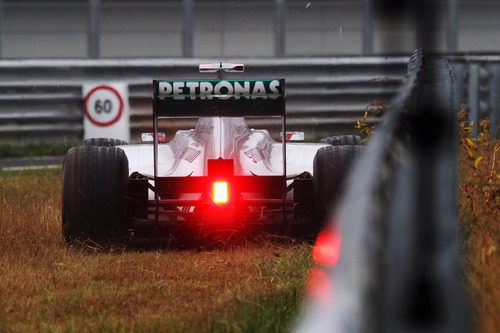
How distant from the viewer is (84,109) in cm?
1438

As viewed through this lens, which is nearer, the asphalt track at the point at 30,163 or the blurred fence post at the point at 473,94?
the asphalt track at the point at 30,163

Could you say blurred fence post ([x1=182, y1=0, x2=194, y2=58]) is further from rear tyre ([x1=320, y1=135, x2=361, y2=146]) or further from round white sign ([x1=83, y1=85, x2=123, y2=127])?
rear tyre ([x1=320, y1=135, x2=361, y2=146])

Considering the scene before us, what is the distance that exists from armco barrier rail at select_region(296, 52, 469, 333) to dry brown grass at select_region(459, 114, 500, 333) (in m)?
0.46

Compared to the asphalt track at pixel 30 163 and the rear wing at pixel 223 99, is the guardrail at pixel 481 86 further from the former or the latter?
the rear wing at pixel 223 99

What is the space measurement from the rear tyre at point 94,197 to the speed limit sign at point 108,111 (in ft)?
27.9

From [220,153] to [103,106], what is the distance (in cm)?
828

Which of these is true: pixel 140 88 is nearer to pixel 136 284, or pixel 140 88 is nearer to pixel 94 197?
pixel 94 197

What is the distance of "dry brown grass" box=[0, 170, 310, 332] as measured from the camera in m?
3.70

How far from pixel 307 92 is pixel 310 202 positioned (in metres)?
8.67

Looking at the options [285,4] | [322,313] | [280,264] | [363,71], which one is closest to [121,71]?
[285,4]

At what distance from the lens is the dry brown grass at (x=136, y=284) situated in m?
3.70

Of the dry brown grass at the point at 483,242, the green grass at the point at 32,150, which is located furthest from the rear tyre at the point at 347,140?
the green grass at the point at 32,150

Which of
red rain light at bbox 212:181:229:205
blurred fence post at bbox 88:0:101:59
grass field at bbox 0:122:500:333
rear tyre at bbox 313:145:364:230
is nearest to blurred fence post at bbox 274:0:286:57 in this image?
blurred fence post at bbox 88:0:101:59

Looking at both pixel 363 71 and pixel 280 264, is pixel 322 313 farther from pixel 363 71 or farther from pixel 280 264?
pixel 363 71
